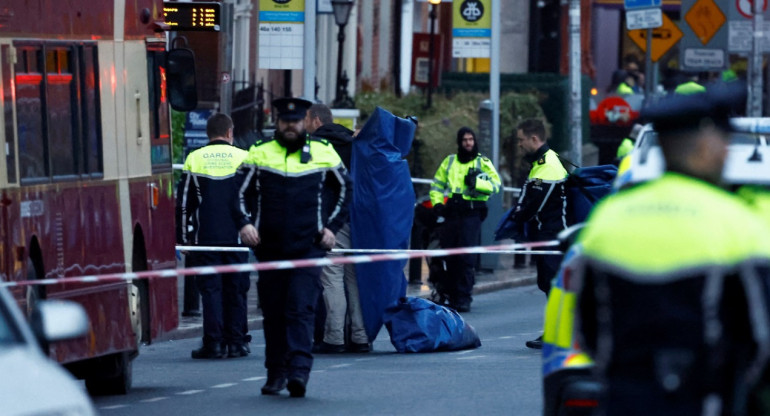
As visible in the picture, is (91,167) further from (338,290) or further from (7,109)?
(338,290)

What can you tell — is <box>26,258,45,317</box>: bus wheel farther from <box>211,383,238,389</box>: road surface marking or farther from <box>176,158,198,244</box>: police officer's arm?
<box>176,158,198,244</box>: police officer's arm

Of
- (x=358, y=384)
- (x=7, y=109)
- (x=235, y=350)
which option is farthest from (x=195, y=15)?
(x=7, y=109)

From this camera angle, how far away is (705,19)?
31.8 m

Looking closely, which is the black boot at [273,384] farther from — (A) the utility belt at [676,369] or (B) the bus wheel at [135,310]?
(A) the utility belt at [676,369]

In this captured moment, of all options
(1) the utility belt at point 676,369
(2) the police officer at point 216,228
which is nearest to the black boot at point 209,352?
(2) the police officer at point 216,228

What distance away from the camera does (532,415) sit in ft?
37.3

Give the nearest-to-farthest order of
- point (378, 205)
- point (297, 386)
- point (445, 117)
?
1. point (297, 386)
2. point (378, 205)
3. point (445, 117)

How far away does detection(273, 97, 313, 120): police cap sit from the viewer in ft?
41.0

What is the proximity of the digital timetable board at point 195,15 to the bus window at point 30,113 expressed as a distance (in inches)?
214

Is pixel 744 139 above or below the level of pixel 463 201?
above

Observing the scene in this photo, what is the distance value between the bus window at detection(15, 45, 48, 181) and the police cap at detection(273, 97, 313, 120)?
1604mm

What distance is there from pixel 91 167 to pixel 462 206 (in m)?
8.45

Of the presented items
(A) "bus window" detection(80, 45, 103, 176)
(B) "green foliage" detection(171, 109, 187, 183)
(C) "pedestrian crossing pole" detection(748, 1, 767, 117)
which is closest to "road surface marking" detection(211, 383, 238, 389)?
(A) "bus window" detection(80, 45, 103, 176)

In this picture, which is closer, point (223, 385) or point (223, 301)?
point (223, 385)
